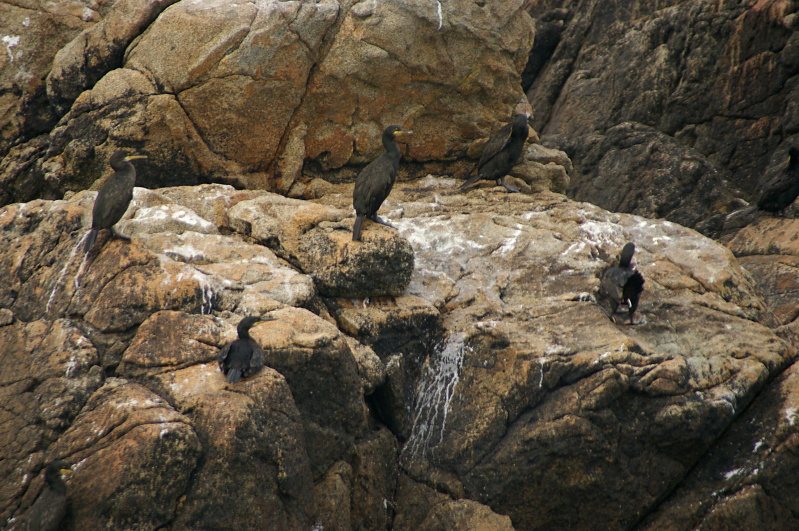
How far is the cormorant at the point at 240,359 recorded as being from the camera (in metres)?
5.77

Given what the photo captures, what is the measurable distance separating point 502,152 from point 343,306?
4.07 meters

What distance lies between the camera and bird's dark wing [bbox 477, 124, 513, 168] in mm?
10477

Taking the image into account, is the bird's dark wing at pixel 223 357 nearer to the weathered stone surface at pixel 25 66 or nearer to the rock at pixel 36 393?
the rock at pixel 36 393

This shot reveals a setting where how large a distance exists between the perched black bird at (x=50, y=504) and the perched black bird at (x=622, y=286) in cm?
545

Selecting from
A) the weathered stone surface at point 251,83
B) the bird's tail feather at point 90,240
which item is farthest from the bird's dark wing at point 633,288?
the bird's tail feather at point 90,240

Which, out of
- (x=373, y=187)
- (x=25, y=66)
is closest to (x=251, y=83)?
(x=373, y=187)

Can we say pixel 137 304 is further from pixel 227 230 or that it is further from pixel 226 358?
pixel 227 230

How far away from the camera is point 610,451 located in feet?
23.0

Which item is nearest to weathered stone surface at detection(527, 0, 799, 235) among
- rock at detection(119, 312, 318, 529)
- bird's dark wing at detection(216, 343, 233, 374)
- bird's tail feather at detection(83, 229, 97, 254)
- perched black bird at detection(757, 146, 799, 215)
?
perched black bird at detection(757, 146, 799, 215)

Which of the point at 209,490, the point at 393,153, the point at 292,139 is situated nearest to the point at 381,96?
the point at 292,139

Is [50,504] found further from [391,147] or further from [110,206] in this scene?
[391,147]

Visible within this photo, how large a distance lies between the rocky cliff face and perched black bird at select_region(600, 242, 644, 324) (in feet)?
0.81

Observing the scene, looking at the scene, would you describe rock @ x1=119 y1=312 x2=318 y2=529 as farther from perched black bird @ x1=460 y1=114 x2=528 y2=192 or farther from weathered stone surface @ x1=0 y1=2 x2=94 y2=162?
perched black bird @ x1=460 y1=114 x2=528 y2=192

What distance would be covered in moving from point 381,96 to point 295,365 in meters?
5.54
